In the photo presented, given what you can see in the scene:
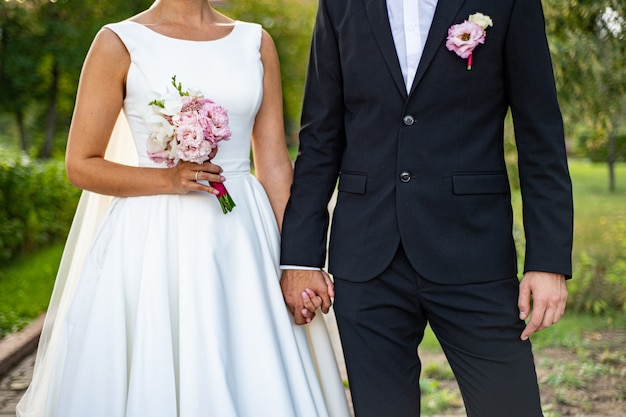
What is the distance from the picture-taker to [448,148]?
2.73 meters

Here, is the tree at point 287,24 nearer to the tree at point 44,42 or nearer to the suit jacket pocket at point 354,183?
the tree at point 44,42

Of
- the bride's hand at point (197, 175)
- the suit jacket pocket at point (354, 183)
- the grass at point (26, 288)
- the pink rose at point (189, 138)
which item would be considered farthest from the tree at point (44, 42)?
the suit jacket pocket at point (354, 183)

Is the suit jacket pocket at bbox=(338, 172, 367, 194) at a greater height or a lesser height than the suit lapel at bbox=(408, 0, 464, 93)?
lesser

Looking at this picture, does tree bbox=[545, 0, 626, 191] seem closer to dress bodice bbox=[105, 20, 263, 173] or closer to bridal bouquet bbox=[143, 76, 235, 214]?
dress bodice bbox=[105, 20, 263, 173]

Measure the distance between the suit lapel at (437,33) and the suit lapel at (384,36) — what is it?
6 centimetres

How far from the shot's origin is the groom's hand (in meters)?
2.98

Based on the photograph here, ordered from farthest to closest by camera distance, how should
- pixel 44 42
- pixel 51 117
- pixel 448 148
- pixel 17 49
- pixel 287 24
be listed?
pixel 287 24
pixel 51 117
pixel 44 42
pixel 17 49
pixel 448 148

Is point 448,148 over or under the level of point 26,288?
over

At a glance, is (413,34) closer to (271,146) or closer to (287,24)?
(271,146)

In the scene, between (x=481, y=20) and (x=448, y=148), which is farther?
(x=448, y=148)

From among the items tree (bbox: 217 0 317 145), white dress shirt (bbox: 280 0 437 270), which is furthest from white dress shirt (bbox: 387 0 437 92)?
tree (bbox: 217 0 317 145)

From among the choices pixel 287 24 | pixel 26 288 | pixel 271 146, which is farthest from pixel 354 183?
pixel 287 24

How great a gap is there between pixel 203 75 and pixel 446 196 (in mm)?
1077

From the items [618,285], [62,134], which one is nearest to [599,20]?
[618,285]
